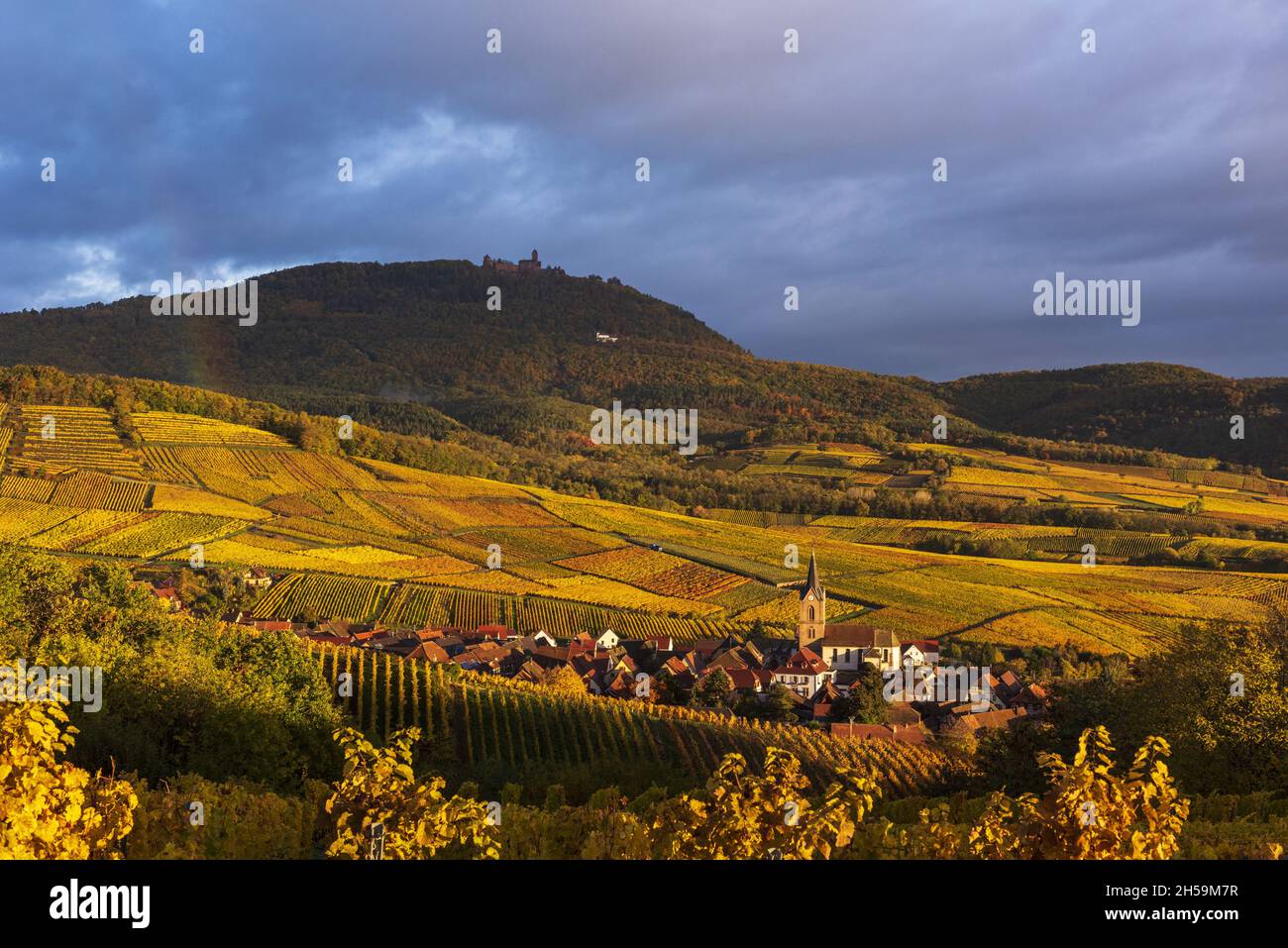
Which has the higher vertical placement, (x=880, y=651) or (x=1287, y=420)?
(x=1287, y=420)

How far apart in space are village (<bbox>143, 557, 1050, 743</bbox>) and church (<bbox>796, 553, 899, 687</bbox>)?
0.25 ft

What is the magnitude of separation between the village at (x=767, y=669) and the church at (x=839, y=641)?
0.08 meters

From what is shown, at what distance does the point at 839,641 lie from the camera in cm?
6009

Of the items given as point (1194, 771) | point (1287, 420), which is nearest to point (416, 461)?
point (1194, 771)

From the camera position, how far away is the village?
4462 cm

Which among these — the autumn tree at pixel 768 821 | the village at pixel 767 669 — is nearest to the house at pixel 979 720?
the village at pixel 767 669

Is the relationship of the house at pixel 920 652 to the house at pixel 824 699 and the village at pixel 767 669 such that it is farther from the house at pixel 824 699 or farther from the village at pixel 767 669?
the house at pixel 824 699

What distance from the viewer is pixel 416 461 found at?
10838 cm

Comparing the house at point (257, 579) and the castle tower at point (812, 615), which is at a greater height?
the house at point (257, 579)

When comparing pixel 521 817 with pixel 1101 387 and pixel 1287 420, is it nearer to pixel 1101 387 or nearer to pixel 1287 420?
pixel 1287 420

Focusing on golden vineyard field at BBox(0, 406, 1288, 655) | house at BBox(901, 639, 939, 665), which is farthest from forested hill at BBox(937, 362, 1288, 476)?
house at BBox(901, 639, 939, 665)

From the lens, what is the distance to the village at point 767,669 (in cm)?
4462

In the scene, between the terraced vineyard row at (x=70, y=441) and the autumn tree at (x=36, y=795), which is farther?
the terraced vineyard row at (x=70, y=441)
